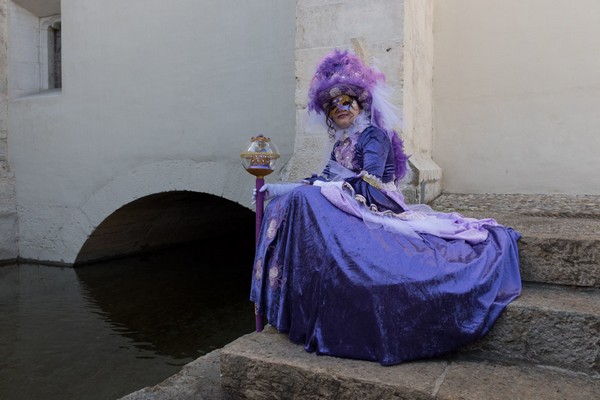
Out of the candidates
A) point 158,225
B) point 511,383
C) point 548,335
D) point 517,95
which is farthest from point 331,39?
point 158,225

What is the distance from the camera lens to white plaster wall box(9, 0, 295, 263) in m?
5.19

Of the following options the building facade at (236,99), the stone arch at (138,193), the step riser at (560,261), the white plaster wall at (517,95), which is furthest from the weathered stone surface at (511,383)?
the stone arch at (138,193)

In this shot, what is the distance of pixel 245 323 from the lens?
4.75m

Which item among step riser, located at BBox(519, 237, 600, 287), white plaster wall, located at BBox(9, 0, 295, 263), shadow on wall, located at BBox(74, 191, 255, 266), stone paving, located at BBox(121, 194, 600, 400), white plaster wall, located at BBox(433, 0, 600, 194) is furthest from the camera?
shadow on wall, located at BBox(74, 191, 255, 266)

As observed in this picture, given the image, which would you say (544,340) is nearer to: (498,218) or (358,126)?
(358,126)

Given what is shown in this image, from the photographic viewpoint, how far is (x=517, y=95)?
441cm

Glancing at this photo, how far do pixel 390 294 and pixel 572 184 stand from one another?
10.0 feet

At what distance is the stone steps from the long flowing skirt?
0.08 metres

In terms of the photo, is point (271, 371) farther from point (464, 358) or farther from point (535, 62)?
point (535, 62)

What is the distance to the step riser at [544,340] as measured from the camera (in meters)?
1.91

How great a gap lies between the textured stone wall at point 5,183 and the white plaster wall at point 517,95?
19.4 ft

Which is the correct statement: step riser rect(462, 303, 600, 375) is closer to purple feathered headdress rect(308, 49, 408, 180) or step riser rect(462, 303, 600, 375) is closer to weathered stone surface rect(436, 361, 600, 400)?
weathered stone surface rect(436, 361, 600, 400)

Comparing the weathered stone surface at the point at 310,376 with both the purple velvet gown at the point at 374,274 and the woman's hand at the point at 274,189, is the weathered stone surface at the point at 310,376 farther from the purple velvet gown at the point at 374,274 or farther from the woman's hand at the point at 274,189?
the woman's hand at the point at 274,189

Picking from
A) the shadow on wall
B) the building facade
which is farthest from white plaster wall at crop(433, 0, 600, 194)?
the shadow on wall
